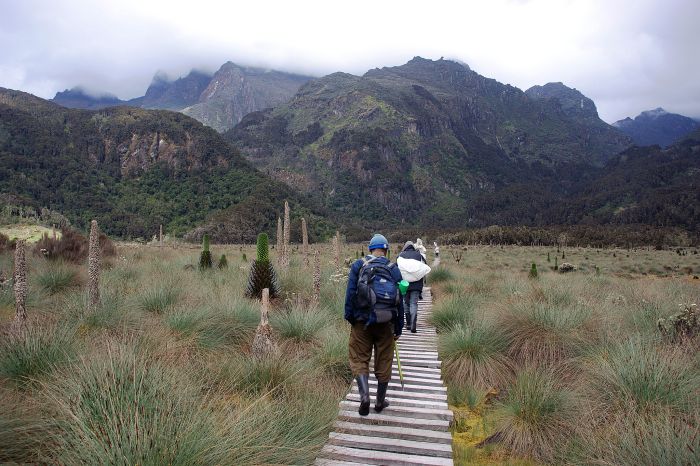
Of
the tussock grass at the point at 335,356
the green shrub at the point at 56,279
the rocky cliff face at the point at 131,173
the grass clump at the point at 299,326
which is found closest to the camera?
the tussock grass at the point at 335,356

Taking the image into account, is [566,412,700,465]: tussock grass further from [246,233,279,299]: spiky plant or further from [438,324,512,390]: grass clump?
[246,233,279,299]: spiky plant

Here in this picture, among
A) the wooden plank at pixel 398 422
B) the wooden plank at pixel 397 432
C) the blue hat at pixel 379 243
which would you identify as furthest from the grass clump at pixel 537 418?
the blue hat at pixel 379 243

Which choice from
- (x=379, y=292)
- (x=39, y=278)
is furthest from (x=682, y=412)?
(x=39, y=278)

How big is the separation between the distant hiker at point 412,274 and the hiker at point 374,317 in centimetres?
339

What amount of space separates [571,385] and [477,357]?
1581 millimetres

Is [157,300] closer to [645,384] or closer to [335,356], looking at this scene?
[335,356]

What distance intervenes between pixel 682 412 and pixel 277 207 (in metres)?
96.1

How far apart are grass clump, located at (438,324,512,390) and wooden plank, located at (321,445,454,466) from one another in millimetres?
2673

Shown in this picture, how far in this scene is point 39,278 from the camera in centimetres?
1091

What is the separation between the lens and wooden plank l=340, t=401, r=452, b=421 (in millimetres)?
5570

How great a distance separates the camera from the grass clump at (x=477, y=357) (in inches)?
280

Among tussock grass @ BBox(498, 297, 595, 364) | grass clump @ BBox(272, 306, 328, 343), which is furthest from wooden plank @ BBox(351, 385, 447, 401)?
grass clump @ BBox(272, 306, 328, 343)

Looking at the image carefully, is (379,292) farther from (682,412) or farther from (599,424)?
(682,412)

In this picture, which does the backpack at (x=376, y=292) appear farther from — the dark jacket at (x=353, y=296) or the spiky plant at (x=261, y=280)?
the spiky plant at (x=261, y=280)
